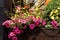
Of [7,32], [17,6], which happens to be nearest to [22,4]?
[17,6]

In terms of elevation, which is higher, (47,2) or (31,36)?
(47,2)

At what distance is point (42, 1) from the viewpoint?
5.16 metres

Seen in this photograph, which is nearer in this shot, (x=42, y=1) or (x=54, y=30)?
(x=54, y=30)

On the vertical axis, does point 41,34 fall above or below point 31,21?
below

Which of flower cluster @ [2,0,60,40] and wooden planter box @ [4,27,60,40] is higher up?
flower cluster @ [2,0,60,40]

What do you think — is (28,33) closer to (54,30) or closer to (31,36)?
(31,36)

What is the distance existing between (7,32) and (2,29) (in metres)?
0.11

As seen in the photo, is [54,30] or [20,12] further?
[20,12]

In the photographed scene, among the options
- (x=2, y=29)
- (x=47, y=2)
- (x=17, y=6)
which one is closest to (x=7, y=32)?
(x=2, y=29)

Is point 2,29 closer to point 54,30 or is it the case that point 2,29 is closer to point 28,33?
point 28,33

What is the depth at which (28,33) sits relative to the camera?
4.67m

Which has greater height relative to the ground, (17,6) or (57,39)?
(17,6)

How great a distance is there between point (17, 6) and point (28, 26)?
0.50 meters

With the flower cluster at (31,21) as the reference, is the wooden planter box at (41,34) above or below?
below
